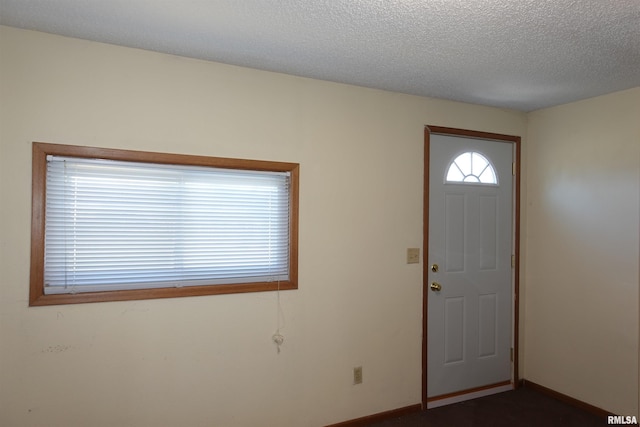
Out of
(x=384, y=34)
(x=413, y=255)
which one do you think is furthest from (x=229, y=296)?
(x=384, y=34)

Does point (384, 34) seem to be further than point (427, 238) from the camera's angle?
No

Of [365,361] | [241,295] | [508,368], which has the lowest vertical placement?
[508,368]

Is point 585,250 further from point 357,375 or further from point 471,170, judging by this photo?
point 357,375

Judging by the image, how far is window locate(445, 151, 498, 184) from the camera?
11.3 feet

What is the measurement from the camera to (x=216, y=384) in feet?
8.55

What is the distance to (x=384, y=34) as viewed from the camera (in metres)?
2.16

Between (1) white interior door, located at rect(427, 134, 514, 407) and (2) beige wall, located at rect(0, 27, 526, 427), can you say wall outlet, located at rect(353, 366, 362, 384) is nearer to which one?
(2) beige wall, located at rect(0, 27, 526, 427)

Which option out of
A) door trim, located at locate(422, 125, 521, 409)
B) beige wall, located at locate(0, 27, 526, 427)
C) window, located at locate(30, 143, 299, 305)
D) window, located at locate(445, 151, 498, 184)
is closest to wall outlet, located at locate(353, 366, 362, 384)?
beige wall, located at locate(0, 27, 526, 427)

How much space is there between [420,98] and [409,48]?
0.98 m

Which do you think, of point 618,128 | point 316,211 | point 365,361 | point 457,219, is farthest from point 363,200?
point 618,128

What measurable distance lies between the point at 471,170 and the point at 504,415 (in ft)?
6.18

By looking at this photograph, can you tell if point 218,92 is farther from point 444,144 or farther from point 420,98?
point 444,144

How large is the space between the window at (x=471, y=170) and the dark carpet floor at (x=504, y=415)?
1.77 metres

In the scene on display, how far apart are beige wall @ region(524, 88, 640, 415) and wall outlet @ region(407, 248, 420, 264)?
1161 millimetres
